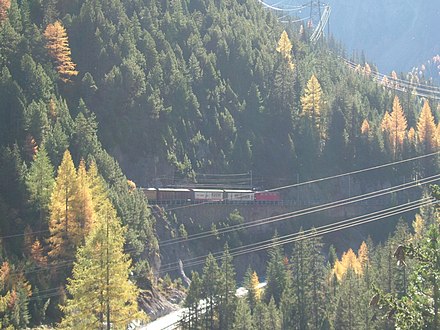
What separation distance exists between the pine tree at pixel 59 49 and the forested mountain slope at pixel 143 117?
167mm

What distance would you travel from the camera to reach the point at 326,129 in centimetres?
12519

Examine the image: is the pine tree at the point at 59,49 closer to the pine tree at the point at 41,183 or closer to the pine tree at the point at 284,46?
the pine tree at the point at 41,183

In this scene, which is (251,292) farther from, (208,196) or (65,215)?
(208,196)

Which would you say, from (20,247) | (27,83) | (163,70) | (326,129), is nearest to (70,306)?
(20,247)

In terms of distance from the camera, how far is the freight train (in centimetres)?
9225

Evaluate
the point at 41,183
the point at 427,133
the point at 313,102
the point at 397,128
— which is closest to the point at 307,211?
the point at 313,102

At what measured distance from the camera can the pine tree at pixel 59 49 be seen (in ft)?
291

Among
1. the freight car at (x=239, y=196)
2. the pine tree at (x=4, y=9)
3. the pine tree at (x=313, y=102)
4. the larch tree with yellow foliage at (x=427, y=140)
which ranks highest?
the pine tree at (x=4, y=9)

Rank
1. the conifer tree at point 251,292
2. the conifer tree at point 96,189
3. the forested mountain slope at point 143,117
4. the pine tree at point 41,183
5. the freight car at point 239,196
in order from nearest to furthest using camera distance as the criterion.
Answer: the forested mountain slope at point 143,117 → the pine tree at point 41,183 → the conifer tree at point 96,189 → the conifer tree at point 251,292 → the freight car at point 239,196

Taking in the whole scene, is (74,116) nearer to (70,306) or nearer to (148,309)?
(148,309)

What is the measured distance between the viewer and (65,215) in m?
59.9

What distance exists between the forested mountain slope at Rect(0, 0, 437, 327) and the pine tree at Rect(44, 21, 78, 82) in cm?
17

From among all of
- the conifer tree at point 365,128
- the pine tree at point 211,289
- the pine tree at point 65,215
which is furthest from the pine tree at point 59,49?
the conifer tree at point 365,128

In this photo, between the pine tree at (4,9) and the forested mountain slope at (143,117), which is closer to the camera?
the forested mountain slope at (143,117)
